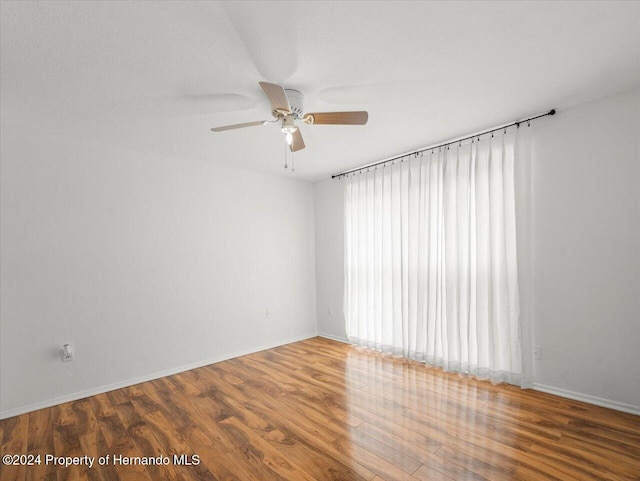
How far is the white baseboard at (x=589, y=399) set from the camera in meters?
2.44

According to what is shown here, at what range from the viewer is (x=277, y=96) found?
1.98m

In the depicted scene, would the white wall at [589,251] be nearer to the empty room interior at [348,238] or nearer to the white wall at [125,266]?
the empty room interior at [348,238]

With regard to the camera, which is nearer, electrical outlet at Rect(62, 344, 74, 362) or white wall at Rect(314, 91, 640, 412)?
white wall at Rect(314, 91, 640, 412)

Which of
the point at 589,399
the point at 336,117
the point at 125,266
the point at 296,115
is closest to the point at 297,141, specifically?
the point at 296,115

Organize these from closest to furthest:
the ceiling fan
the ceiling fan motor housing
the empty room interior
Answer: the empty room interior → the ceiling fan → the ceiling fan motor housing

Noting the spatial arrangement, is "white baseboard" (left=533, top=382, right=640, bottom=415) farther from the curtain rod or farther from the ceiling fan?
the ceiling fan

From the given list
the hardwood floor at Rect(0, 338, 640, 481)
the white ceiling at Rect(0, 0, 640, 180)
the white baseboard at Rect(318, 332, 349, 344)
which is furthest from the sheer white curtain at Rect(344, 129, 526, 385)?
the white ceiling at Rect(0, 0, 640, 180)

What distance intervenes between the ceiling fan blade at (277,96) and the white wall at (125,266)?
223 cm

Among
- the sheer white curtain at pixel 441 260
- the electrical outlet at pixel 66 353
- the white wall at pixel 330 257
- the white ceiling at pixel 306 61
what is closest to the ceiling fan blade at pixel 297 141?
the white ceiling at pixel 306 61

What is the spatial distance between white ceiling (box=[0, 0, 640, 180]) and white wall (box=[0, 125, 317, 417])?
54 cm

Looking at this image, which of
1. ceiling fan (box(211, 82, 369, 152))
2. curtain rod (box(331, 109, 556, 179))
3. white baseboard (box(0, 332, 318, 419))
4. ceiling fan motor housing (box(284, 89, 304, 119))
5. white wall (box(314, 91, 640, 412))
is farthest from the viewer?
curtain rod (box(331, 109, 556, 179))

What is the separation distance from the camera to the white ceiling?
1.60 m

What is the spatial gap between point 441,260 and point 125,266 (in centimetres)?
348

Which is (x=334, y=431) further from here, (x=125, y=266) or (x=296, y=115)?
(x=125, y=266)
